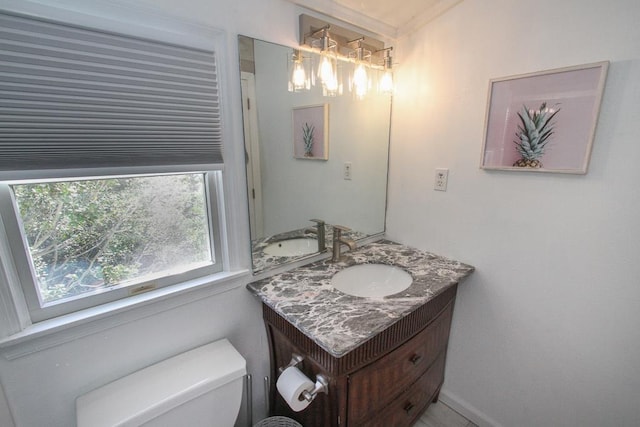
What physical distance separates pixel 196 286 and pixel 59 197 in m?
0.53

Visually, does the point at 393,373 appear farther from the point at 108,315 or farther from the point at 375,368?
the point at 108,315

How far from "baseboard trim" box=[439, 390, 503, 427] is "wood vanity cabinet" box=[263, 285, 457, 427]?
24 centimetres

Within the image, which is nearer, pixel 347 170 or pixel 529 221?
pixel 529 221

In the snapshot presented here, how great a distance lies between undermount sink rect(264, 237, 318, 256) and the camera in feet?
4.46

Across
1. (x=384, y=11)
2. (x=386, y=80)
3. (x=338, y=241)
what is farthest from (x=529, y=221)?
(x=384, y=11)

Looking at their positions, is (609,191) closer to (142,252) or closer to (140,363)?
(142,252)

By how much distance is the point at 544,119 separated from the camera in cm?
111

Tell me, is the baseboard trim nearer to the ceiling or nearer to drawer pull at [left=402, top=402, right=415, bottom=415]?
drawer pull at [left=402, top=402, right=415, bottom=415]

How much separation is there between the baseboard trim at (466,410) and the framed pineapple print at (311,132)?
1.60m

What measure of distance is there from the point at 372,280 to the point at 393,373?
0.47 meters

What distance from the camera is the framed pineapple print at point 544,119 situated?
1.01 metres

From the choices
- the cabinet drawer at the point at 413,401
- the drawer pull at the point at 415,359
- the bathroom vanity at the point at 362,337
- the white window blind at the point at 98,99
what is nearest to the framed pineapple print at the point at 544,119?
the bathroom vanity at the point at 362,337

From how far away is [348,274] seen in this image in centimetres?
147

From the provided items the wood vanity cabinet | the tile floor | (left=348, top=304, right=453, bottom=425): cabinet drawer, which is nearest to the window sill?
the wood vanity cabinet
